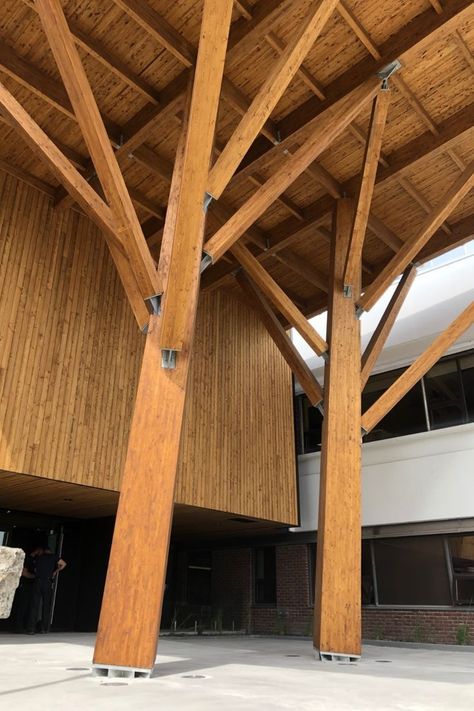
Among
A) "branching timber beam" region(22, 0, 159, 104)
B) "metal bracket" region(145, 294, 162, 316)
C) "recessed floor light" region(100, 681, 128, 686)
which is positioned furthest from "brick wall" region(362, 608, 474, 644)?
"branching timber beam" region(22, 0, 159, 104)

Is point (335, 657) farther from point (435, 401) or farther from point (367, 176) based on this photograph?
point (435, 401)

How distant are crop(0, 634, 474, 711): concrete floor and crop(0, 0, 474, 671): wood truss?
0.55 m

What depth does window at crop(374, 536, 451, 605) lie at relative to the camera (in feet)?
37.2

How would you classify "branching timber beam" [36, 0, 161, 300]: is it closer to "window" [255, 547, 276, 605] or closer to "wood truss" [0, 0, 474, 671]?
"wood truss" [0, 0, 474, 671]

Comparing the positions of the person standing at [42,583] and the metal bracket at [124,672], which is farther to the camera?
the person standing at [42,583]

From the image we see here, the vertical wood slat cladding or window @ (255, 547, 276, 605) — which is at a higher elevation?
the vertical wood slat cladding

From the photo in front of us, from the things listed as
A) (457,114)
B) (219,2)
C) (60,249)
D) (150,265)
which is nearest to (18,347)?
(60,249)

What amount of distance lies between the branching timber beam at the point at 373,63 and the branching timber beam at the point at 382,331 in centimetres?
341

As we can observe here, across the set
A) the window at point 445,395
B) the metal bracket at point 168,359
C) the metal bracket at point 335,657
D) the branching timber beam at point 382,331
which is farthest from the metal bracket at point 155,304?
the window at point 445,395

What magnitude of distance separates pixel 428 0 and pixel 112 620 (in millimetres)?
8263

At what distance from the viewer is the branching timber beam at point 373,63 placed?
772 cm

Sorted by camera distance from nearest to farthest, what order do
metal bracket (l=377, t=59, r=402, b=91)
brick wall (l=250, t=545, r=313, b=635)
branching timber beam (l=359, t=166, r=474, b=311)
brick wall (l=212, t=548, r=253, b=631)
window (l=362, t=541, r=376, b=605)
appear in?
1. metal bracket (l=377, t=59, r=402, b=91)
2. branching timber beam (l=359, t=166, r=474, b=311)
3. window (l=362, t=541, r=376, b=605)
4. brick wall (l=250, t=545, r=313, b=635)
5. brick wall (l=212, t=548, r=253, b=631)

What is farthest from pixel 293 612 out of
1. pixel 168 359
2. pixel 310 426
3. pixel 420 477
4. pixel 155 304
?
pixel 155 304

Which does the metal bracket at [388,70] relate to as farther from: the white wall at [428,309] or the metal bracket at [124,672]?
the metal bracket at [124,672]
